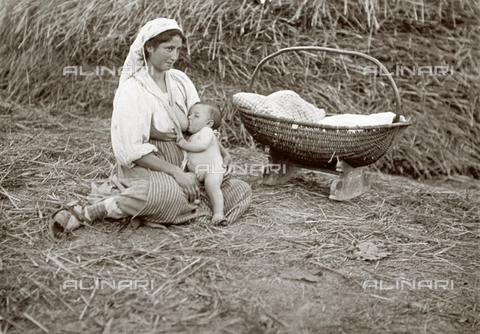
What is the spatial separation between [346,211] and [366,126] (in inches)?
20.6

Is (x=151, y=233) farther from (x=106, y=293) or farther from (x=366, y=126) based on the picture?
(x=366, y=126)

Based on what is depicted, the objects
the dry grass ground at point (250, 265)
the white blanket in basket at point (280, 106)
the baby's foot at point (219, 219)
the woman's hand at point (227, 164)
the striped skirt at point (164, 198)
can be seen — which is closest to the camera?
the dry grass ground at point (250, 265)

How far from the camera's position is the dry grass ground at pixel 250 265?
225 centimetres

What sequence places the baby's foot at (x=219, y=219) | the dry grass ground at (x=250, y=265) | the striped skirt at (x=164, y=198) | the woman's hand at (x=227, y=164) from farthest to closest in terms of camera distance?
the woman's hand at (x=227, y=164)
the baby's foot at (x=219, y=219)
the striped skirt at (x=164, y=198)
the dry grass ground at (x=250, y=265)

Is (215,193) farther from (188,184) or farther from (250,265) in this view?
(250,265)

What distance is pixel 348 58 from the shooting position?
4852mm

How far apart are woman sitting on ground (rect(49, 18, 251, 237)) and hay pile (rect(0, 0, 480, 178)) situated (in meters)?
1.71

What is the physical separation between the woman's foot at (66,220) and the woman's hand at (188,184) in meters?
0.49

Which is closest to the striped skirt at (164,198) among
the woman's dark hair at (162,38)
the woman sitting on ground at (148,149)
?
the woman sitting on ground at (148,149)

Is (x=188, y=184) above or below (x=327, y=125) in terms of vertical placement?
below

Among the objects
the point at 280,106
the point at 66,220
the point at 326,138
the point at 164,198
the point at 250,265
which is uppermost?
the point at 280,106

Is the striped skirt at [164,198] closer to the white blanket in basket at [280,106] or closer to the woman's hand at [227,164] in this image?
the woman's hand at [227,164]

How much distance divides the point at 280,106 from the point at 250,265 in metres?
1.31

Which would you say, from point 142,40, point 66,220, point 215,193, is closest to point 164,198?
point 215,193
